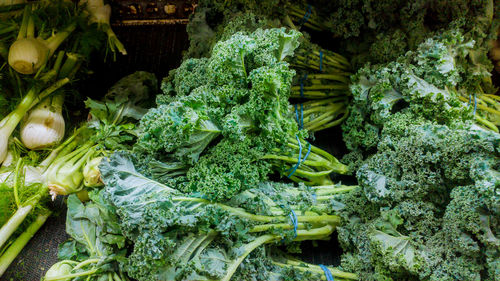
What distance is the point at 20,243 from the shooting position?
7.09 feet

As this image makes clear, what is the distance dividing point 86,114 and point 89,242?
105cm

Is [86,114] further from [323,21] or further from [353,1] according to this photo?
[353,1]

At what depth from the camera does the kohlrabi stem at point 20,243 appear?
210 cm

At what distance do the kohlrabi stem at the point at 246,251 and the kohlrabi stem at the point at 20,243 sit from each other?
1.27 metres

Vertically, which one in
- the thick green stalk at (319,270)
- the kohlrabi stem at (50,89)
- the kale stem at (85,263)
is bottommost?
the kale stem at (85,263)

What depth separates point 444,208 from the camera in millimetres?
1632

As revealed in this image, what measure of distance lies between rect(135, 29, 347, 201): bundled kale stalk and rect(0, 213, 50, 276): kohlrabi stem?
3.00ft

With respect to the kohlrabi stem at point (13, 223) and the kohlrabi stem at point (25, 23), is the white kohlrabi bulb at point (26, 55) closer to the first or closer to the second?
the kohlrabi stem at point (25, 23)

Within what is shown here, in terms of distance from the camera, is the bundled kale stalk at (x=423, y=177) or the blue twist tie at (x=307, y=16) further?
the blue twist tie at (x=307, y=16)

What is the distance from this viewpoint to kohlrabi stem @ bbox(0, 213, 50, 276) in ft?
6.88

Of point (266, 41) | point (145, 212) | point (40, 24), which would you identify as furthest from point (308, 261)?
point (40, 24)

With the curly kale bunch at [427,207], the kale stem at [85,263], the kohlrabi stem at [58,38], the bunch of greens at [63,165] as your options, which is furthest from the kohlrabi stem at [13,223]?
the curly kale bunch at [427,207]

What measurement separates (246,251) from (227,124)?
53 centimetres

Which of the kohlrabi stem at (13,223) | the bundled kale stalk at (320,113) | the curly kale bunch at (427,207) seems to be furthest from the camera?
the bundled kale stalk at (320,113)
